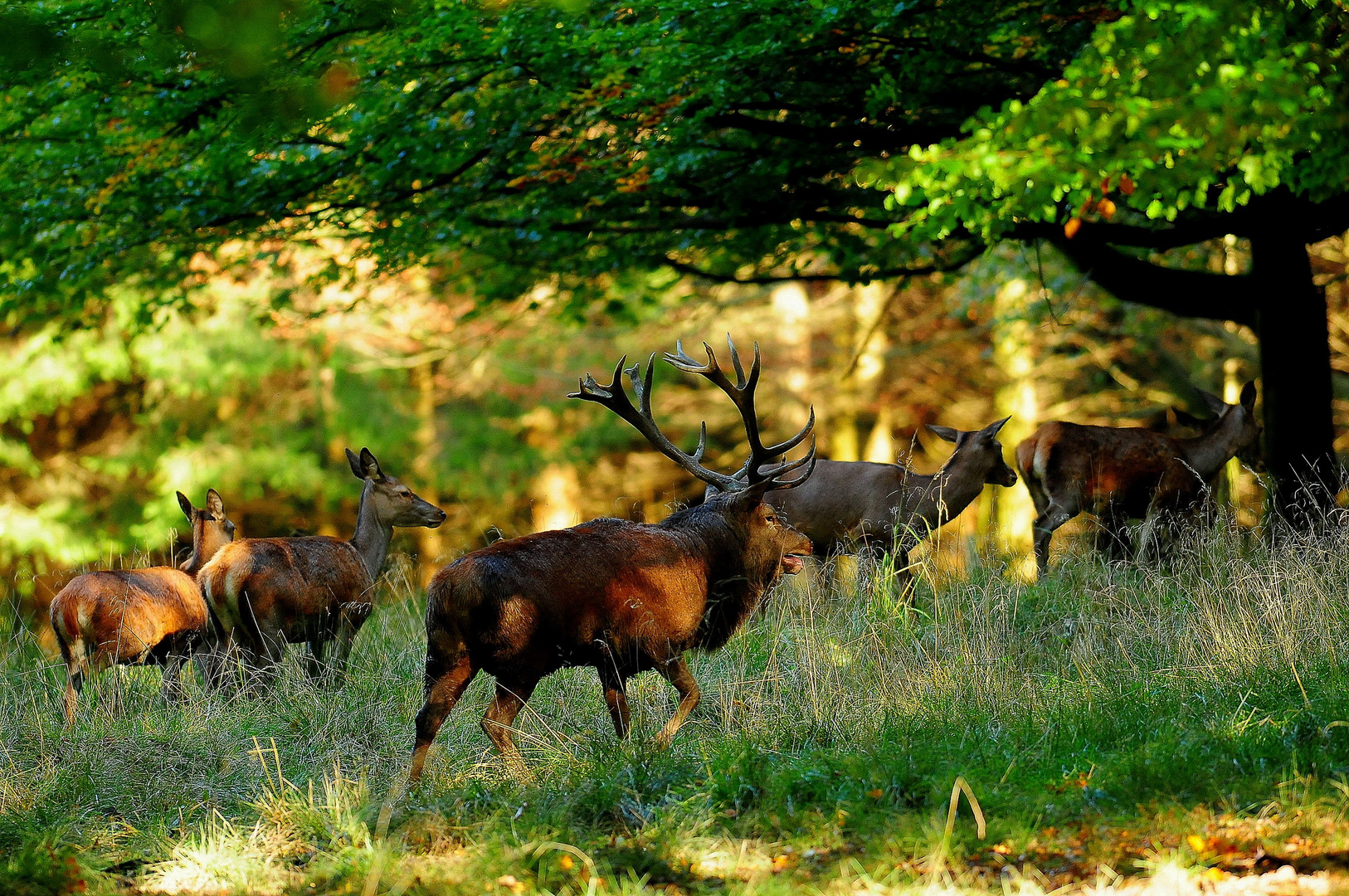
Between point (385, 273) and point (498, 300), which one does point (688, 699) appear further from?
point (498, 300)

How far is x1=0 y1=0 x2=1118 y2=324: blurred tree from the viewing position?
8.82 meters

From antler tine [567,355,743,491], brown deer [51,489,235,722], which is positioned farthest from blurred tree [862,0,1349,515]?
brown deer [51,489,235,722]

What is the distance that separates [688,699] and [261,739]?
2.22 m

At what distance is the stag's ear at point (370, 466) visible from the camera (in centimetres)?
924

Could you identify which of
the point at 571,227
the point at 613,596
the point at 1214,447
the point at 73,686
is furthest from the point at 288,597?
the point at 1214,447

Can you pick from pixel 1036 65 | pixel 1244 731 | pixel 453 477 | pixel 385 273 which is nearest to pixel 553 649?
pixel 1244 731

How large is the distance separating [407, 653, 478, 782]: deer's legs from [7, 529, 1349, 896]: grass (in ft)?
0.55

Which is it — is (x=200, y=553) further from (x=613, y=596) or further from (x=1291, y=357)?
(x=1291, y=357)

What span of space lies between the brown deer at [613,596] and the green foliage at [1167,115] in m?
1.49

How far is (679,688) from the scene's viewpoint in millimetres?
6160

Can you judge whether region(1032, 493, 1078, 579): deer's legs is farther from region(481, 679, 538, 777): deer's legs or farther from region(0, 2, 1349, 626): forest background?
region(481, 679, 538, 777): deer's legs

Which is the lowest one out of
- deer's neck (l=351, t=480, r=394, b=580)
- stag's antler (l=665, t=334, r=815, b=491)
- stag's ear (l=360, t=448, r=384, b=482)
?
deer's neck (l=351, t=480, r=394, b=580)

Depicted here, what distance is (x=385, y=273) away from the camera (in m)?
11.8

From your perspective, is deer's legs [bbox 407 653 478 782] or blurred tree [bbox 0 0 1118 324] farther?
blurred tree [bbox 0 0 1118 324]
